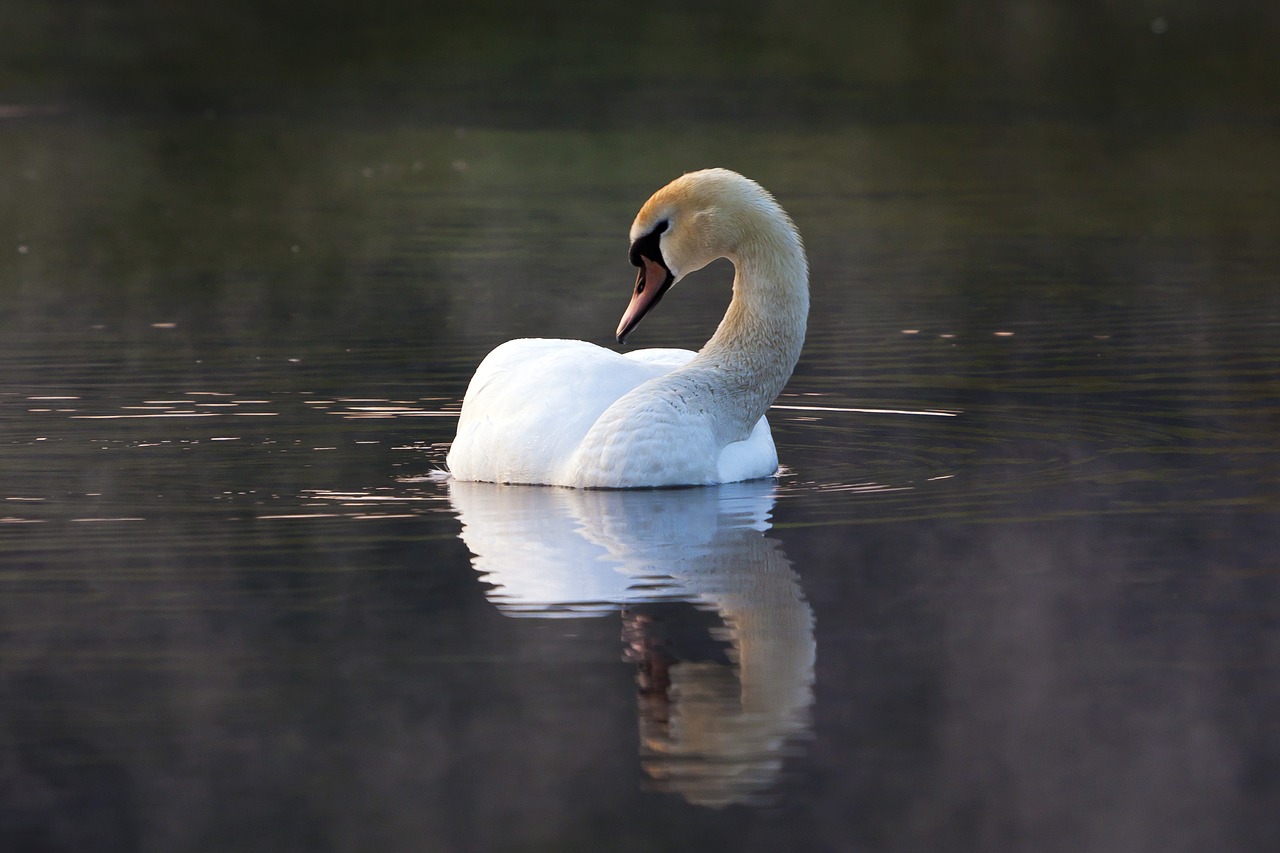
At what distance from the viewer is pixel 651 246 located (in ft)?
31.0

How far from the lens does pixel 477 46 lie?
52000mm

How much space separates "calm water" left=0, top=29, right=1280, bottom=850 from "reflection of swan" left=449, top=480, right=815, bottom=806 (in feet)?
0.07

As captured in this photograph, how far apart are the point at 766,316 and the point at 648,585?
2595 millimetres

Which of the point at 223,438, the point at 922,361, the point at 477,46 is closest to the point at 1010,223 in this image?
the point at 922,361

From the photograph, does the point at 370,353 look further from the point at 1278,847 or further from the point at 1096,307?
the point at 1278,847

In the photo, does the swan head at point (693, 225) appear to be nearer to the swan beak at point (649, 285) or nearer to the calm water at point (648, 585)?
the swan beak at point (649, 285)

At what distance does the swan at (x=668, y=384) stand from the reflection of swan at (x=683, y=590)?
0.12 meters

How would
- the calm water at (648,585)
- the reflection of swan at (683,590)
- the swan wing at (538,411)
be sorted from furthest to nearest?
the swan wing at (538,411) < the reflection of swan at (683,590) < the calm water at (648,585)

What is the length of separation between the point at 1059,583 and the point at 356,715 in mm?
2508

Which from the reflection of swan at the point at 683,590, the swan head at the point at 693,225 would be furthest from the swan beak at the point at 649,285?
the reflection of swan at the point at 683,590

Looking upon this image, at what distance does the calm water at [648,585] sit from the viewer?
5148 millimetres

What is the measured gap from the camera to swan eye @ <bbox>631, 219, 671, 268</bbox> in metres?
9.43

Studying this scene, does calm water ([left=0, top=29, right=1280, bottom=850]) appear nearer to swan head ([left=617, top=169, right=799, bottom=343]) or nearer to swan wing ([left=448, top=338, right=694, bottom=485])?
swan wing ([left=448, top=338, right=694, bottom=485])

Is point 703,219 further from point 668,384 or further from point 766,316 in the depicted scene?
point 668,384
